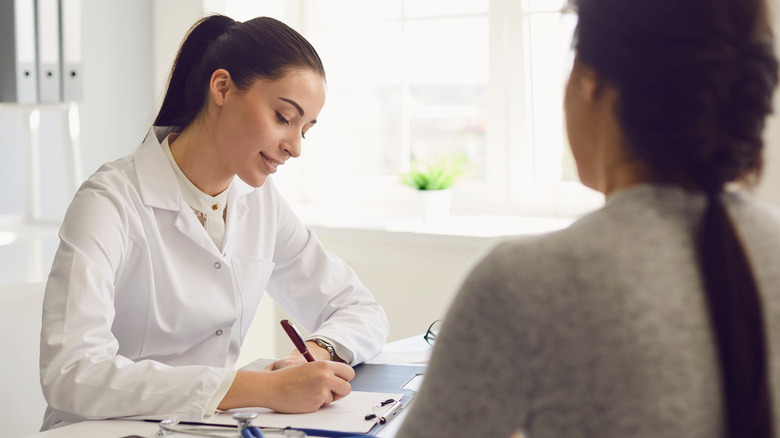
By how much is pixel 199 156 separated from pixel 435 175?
1.22 metres

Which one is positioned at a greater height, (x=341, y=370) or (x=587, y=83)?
(x=587, y=83)

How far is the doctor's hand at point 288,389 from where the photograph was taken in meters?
1.18

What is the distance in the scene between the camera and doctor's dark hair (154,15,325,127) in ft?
5.08

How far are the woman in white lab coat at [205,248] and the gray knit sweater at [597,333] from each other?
0.66 m

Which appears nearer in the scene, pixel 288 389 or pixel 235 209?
pixel 288 389

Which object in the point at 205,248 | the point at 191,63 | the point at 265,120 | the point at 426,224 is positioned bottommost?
the point at 426,224

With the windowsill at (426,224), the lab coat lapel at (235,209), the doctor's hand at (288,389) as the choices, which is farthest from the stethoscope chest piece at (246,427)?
the windowsill at (426,224)

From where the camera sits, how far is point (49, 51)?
235 centimetres

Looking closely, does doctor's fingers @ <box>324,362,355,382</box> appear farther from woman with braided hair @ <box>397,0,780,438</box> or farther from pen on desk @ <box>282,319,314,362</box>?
woman with braided hair @ <box>397,0,780,438</box>

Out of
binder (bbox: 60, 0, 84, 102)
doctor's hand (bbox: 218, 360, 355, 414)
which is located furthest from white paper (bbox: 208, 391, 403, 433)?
binder (bbox: 60, 0, 84, 102)

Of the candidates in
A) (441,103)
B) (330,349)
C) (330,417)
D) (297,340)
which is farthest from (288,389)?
(441,103)

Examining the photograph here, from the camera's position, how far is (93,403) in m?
1.18

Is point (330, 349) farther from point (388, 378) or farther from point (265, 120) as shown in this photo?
point (265, 120)

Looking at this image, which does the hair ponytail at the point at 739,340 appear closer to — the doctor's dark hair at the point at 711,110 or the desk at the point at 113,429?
the doctor's dark hair at the point at 711,110
